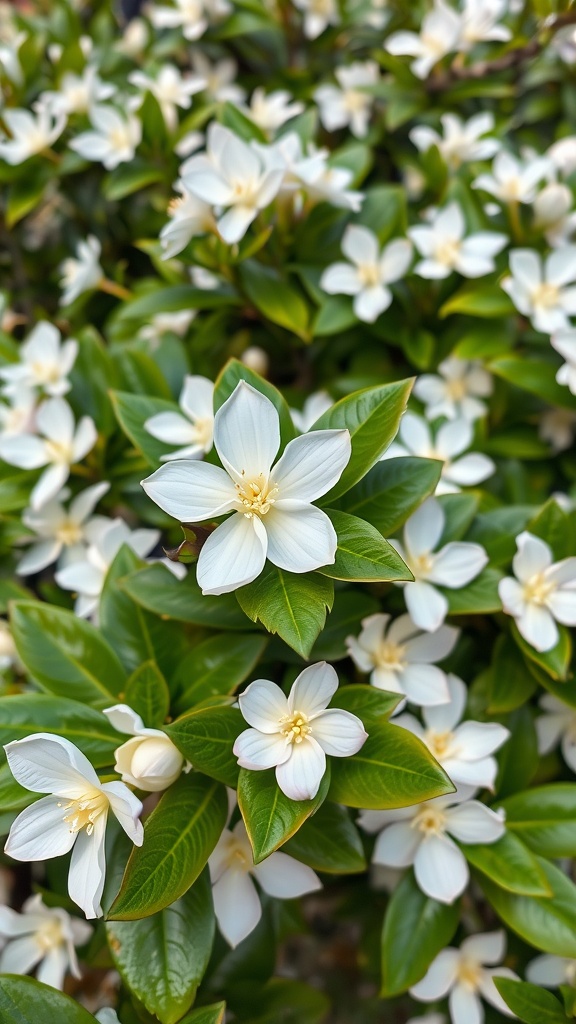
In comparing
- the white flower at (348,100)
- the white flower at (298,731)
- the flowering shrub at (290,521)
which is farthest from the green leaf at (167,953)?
the white flower at (348,100)

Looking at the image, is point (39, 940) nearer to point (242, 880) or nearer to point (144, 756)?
point (242, 880)

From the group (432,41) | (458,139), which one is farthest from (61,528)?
(432,41)

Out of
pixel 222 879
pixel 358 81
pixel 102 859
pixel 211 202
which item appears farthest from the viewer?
pixel 358 81

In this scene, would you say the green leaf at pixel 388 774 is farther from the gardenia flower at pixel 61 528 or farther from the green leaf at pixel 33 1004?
the gardenia flower at pixel 61 528

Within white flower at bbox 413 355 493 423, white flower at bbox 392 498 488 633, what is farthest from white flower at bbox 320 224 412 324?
white flower at bbox 392 498 488 633

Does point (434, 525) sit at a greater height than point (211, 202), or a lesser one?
lesser

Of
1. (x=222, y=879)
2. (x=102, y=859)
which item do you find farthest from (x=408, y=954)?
(x=102, y=859)

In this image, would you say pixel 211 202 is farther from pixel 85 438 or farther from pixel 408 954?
pixel 408 954
